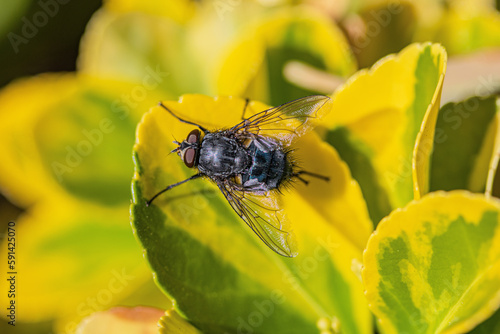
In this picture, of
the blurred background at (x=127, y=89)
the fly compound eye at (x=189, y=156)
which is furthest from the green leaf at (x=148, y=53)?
the fly compound eye at (x=189, y=156)

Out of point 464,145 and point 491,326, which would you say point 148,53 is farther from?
point 491,326

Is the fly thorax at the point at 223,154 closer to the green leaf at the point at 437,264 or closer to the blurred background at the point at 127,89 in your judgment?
the blurred background at the point at 127,89

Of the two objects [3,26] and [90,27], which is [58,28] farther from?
[90,27]

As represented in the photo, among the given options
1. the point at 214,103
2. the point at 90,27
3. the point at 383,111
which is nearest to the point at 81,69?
the point at 90,27

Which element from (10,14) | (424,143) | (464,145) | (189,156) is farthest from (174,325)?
(10,14)

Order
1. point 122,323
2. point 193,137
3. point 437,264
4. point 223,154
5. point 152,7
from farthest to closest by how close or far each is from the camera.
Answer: point 152,7
point 223,154
point 193,137
point 122,323
point 437,264

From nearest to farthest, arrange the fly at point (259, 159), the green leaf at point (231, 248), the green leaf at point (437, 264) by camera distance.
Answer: the green leaf at point (437, 264)
the green leaf at point (231, 248)
the fly at point (259, 159)
